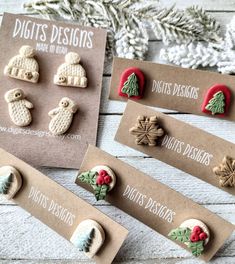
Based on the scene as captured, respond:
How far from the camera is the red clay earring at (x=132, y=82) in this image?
1.04 meters

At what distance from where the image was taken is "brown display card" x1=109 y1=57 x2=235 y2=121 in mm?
1053

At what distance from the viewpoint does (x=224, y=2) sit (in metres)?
1.10

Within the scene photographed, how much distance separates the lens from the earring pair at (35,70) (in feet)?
3.45

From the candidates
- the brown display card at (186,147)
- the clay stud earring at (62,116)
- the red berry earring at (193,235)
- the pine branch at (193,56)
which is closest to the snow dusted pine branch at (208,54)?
the pine branch at (193,56)

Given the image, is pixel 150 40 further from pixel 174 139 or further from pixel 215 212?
pixel 215 212

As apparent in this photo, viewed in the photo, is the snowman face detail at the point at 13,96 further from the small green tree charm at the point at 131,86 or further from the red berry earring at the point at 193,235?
the red berry earring at the point at 193,235

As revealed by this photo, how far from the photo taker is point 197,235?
0.98 metres

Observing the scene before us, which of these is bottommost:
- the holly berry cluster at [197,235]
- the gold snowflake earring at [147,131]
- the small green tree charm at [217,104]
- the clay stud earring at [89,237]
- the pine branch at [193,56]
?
the clay stud earring at [89,237]

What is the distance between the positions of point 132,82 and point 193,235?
364mm

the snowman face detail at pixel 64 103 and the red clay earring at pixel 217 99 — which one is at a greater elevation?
the red clay earring at pixel 217 99

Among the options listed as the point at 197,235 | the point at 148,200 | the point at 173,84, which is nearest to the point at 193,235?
the point at 197,235

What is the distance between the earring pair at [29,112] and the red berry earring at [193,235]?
34 cm

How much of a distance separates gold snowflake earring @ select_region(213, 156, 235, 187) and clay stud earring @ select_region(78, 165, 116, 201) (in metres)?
0.24

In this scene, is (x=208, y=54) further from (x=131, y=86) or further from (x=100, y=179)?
(x=100, y=179)
